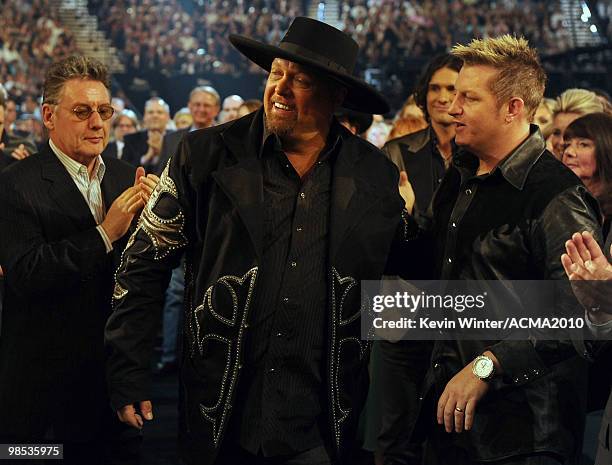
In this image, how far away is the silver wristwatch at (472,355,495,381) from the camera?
8.66ft

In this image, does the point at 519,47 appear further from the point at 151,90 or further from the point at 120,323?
the point at 151,90

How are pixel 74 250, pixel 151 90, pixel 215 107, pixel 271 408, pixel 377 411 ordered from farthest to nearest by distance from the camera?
pixel 151 90, pixel 215 107, pixel 377 411, pixel 74 250, pixel 271 408

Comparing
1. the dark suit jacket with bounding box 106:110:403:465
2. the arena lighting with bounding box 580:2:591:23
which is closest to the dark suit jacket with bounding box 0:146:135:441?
the dark suit jacket with bounding box 106:110:403:465

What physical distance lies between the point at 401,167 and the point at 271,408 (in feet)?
7.13

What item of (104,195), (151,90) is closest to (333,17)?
(151,90)

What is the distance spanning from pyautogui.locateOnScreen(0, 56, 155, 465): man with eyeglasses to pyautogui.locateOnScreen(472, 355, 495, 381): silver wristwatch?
1.22m

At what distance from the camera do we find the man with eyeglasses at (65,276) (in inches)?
126

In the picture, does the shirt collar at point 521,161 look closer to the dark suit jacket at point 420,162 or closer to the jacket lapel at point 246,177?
the jacket lapel at point 246,177

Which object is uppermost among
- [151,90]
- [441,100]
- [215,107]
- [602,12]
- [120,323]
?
[602,12]

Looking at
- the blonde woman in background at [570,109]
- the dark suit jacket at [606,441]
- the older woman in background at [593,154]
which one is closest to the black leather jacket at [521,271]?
the dark suit jacket at [606,441]

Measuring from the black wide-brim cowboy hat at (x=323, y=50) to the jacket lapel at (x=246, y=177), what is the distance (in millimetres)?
230

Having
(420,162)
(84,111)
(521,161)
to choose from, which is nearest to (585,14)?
(420,162)

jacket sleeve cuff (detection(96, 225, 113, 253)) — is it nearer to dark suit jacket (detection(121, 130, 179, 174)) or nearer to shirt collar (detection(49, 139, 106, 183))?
shirt collar (detection(49, 139, 106, 183))

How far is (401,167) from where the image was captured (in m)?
4.68
